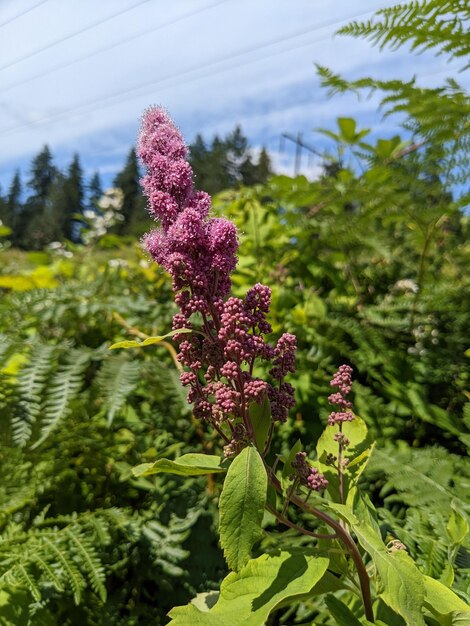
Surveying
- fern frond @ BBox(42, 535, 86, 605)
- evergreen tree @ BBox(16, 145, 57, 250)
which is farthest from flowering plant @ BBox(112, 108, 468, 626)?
evergreen tree @ BBox(16, 145, 57, 250)

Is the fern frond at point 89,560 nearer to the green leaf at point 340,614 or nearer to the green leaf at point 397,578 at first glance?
the green leaf at point 340,614

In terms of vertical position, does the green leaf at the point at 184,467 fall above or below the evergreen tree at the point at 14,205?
below

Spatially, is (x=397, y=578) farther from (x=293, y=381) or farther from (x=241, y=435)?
(x=293, y=381)

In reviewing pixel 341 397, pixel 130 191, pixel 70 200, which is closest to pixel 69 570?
pixel 341 397

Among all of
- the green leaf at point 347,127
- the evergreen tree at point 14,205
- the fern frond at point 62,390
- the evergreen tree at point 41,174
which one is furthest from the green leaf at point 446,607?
the evergreen tree at point 41,174

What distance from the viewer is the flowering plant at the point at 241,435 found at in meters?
0.67

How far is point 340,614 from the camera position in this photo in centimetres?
79

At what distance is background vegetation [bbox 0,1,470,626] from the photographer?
3.93 feet

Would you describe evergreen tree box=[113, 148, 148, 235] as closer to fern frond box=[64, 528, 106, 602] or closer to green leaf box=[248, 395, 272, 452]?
fern frond box=[64, 528, 106, 602]

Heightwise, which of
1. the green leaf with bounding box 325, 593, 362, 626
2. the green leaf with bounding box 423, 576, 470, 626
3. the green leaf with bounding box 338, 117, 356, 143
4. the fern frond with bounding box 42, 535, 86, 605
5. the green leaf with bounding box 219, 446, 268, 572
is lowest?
the fern frond with bounding box 42, 535, 86, 605

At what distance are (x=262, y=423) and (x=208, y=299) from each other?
0.69ft

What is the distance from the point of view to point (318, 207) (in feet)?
7.61

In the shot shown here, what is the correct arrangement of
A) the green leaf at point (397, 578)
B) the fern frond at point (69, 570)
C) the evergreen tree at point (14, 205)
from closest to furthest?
the green leaf at point (397, 578) → the fern frond at point (69, 570) → the evergreen tree at point (14, 205)

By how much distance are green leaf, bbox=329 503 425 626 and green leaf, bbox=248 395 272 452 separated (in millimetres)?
143
